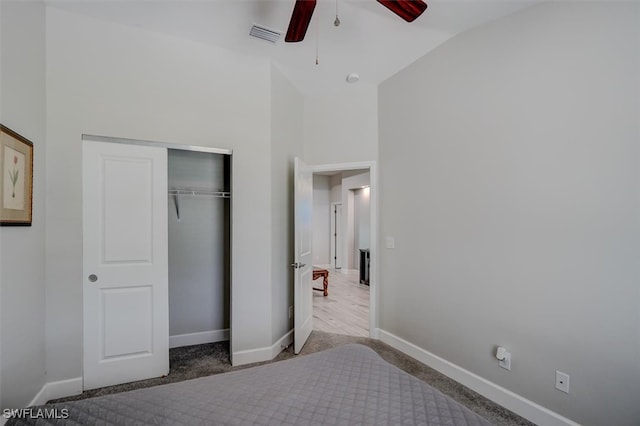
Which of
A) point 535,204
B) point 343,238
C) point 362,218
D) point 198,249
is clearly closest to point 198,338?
point 198,249

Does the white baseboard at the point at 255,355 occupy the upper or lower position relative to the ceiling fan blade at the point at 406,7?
lower

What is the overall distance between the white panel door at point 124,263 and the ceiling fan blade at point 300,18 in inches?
57.4

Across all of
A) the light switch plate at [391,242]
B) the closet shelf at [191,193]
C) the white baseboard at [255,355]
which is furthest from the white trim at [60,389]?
the light switch plate at [391,242]

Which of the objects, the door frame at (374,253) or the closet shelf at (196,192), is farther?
the door frame at (374,253)

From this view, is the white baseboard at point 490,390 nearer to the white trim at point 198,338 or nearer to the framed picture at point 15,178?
the white trim at point 198,338

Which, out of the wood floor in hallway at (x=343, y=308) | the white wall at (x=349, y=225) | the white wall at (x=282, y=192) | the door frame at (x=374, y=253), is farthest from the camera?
Answer: the white wall at (x=349, y=225)

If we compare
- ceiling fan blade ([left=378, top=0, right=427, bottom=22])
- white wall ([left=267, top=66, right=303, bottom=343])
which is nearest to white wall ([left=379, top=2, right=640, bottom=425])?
ceiling fan blade ([left=378, top=0, right=427, bottom=22])

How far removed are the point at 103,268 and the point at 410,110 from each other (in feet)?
10.3

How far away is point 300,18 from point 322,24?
0.64 m

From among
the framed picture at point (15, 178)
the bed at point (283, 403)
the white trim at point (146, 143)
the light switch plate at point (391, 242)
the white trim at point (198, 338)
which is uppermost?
the white trim at point (146, 143)

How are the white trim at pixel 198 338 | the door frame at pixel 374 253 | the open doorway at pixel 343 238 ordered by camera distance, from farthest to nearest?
1. the open doorway at pixel 343 238
2. the door frame at pixel 374 253
3. the white trim at pixel 198 338

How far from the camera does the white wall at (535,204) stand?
160cm

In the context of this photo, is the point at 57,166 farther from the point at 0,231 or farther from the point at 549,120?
the point at 549,120

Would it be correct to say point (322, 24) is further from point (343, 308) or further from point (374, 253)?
point (343, 308)
